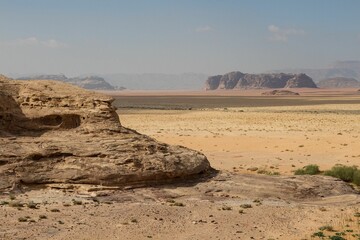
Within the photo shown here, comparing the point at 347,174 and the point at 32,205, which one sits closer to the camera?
the point at 32,205

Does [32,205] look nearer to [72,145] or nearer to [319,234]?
[72,145]

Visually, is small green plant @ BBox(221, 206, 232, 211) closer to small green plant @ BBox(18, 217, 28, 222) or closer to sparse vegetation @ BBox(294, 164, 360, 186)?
small green plant @ BBox(18, 217, 28, 222)

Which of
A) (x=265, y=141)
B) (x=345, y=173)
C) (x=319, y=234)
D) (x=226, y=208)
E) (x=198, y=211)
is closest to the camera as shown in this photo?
(x=319, y=234)

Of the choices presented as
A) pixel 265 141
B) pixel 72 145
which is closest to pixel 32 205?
pixel 72 145

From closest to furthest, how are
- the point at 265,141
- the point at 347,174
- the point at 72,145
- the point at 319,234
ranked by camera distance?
the point at 319,234, the point at 72,145, the point at 347,174, the point at 265,141

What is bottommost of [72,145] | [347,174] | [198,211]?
[347,174]

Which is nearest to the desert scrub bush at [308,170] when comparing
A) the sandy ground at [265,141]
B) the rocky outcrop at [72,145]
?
the sandy ground at [265,141]

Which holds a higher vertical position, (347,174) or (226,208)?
(226,208)

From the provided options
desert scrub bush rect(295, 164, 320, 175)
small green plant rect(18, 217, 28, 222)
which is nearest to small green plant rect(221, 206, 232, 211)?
small green plant rect(18, 217, 28, 222)

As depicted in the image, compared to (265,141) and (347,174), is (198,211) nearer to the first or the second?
(347,174)

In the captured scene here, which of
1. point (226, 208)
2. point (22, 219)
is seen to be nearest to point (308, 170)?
point (226, 208)

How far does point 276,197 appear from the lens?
17938 mm

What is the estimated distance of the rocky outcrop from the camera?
17.1 m

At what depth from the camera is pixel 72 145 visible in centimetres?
1781
